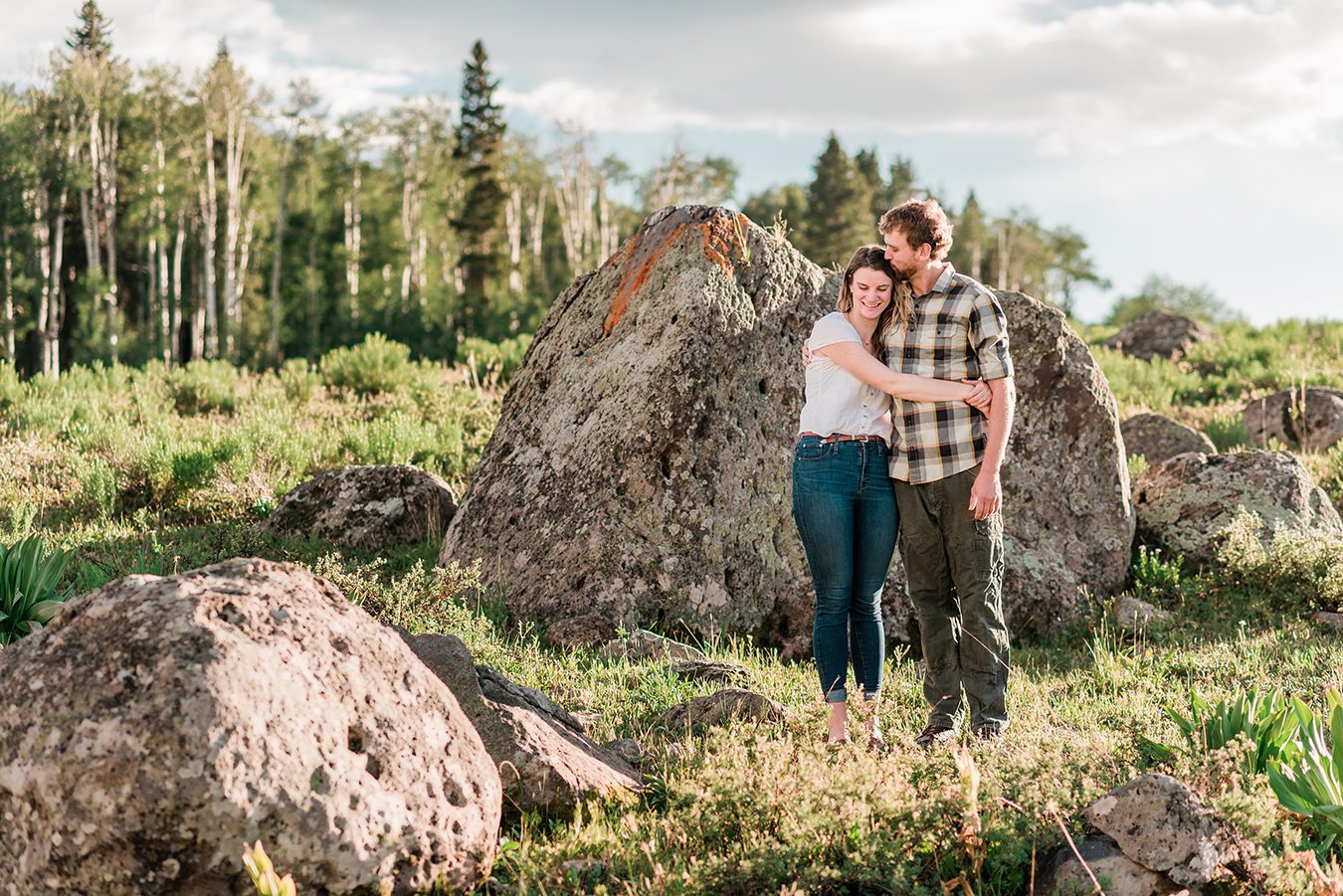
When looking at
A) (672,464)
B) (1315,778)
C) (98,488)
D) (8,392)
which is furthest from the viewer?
(8,392)

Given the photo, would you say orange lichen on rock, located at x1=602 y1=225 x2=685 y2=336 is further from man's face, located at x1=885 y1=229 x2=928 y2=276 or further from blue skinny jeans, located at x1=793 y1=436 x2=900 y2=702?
blue skinny jeans, located at x1=793 y1=436 x2=900 y2=702

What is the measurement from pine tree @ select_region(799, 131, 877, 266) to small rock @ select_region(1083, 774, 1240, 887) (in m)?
50.0

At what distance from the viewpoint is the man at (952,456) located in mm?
4160

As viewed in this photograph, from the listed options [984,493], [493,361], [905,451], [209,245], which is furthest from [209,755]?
[209,245]

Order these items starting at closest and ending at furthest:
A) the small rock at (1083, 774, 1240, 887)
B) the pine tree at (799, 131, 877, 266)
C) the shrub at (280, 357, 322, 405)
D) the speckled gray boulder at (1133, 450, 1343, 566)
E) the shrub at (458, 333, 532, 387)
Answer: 1. the small rock at (1083, 774, 1240, 887)
2. the speckled gray boulder at (1133, 450, 1343, 566)
3. the shrub at (280, 357, 322, 405)
4. the shrub at (458, 333, 532, 387)
5. the pine tree at (799, 131, 877, 266)

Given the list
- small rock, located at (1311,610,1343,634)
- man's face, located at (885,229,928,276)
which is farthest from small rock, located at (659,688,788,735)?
small rock, located at (1311,610,1343,634)

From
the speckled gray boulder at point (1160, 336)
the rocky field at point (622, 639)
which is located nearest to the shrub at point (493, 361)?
the rocky field at point (622, 639)

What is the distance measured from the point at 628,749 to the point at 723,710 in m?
0.40

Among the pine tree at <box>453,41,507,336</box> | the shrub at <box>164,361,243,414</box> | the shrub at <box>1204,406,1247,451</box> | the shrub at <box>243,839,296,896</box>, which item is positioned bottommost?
the shrub at <box>243,839,296,896</box>

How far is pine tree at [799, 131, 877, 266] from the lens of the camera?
52.6 meters

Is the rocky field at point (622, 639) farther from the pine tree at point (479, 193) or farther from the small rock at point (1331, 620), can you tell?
the pine tree at point (479, 193)

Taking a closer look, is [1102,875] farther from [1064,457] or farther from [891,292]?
[1064,457]

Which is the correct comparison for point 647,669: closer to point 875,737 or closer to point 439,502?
point 875,737

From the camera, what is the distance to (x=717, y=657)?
217 inches
